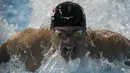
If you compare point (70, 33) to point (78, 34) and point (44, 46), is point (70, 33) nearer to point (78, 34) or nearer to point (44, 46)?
point (78, 34)

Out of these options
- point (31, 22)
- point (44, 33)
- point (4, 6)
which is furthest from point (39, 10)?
point (44, 33)

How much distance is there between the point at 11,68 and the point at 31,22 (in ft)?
5.98

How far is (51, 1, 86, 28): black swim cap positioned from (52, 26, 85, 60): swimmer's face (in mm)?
45

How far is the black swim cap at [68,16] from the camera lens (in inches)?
110

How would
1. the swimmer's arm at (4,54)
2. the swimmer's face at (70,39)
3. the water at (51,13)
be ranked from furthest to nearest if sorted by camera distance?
the water at (51,13) → the swimmer's arm at (4,54) → the swimmer's face at (70,39)

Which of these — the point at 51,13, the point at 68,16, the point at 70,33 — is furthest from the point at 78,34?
the point at 51,13

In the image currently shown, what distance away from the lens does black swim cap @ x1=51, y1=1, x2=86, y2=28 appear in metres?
2.79

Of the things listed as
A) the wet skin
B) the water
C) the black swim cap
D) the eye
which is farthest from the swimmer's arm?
the eye

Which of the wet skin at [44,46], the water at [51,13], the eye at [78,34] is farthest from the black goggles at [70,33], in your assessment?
the water at [51,13]

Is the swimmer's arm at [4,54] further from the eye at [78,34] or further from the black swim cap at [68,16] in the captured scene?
the eye at [78,34]

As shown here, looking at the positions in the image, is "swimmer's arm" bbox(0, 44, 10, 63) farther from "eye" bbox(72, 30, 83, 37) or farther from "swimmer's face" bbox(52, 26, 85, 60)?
"eye" bbox(72, 30, 83, 37)

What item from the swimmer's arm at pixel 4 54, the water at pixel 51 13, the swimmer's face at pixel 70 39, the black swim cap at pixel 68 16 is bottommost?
the water at pixel 51 13

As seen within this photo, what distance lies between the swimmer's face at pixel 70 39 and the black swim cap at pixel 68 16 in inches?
1.8

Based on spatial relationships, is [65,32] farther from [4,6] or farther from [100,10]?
[4,6]
